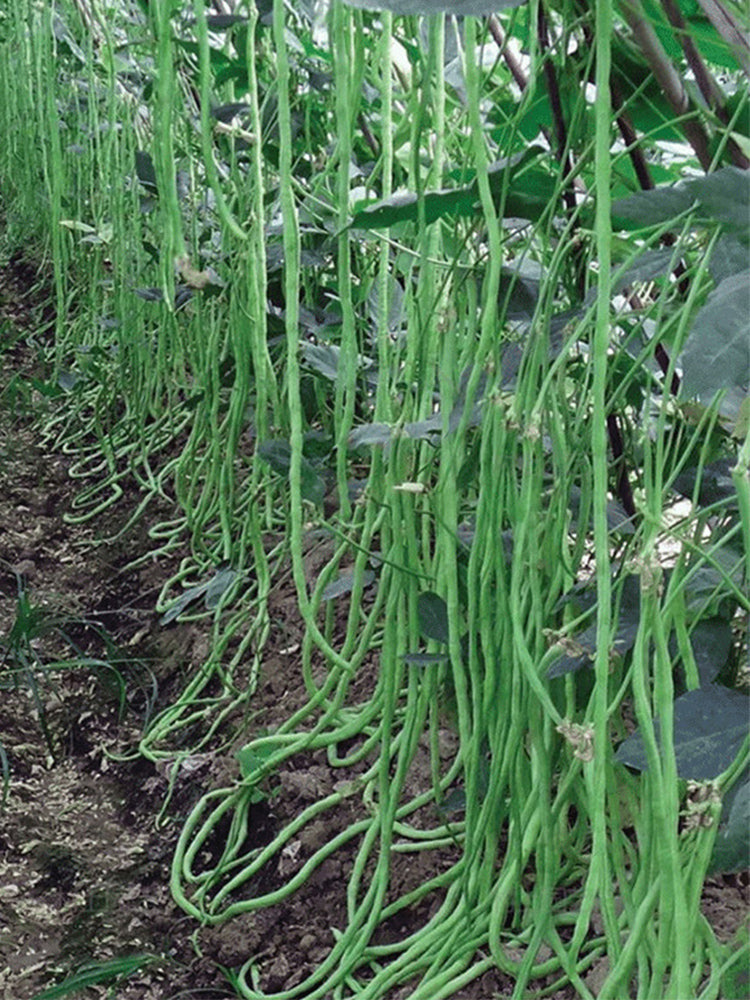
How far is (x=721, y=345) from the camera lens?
19.6 inches

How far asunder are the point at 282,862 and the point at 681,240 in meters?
0.74

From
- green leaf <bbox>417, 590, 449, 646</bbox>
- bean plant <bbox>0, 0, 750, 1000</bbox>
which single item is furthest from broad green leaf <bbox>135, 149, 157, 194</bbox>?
green leaf <bbox>417, 590, 449, 646</bbox>

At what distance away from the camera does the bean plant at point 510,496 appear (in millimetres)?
610

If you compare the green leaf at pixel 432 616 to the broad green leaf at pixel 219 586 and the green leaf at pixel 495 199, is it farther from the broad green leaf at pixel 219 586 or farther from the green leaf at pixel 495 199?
the broad green leaf at pixel 219 586

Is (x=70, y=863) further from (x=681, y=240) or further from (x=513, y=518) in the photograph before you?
(x=681, y=240)

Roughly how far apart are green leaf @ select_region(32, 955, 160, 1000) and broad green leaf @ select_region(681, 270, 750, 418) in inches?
28.0

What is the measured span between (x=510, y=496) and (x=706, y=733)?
232mm

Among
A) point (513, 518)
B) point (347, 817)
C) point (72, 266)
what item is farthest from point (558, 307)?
point (72, 266)

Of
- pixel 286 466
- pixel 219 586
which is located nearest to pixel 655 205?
pixel 286 466

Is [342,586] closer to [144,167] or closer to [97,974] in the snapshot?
[97,974]

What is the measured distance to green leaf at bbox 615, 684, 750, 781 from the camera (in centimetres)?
62

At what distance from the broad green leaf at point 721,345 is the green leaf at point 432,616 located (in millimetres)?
413

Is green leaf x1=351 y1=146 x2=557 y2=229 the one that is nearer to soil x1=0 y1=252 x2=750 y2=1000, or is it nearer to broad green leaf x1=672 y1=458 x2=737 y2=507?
broad green leaf x1=672 y1=458 x2=737 y2=507

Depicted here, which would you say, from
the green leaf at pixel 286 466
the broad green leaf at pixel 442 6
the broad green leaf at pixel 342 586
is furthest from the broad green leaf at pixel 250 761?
the broad green leaf at pixel 442 6
